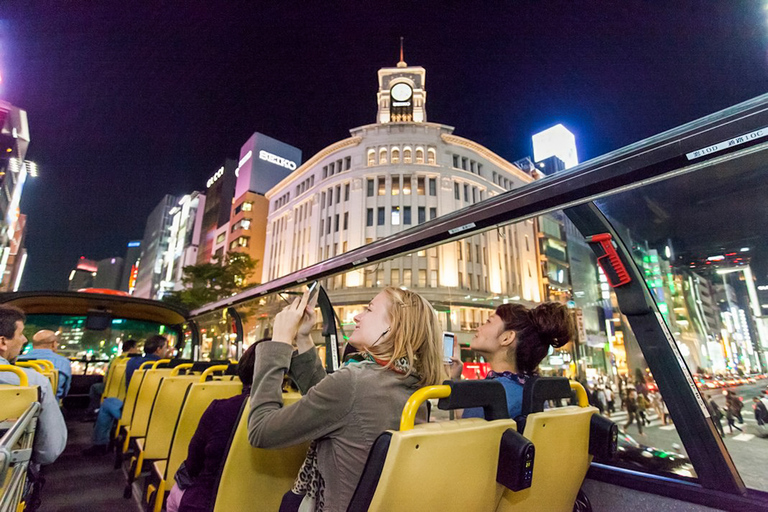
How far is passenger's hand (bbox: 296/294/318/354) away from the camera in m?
1.98

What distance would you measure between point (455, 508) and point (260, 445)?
765 millimetres

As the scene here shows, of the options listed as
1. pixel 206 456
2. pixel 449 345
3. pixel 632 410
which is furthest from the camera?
pixel 632 410

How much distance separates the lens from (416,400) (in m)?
1.19

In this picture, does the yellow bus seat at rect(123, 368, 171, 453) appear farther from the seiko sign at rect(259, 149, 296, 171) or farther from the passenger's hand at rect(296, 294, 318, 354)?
the seiko sign at rect(259, 149, 296, 171)

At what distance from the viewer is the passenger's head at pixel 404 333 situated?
1.66m

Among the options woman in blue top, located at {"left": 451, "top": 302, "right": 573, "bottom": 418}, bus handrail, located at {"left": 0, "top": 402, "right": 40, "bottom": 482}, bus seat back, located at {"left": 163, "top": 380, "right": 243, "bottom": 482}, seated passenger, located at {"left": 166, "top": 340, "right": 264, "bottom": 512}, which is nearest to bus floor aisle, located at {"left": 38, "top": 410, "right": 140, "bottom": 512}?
bus seat back, located at {"left": 163, "top": 380, "right": 243, "bottom": 482}

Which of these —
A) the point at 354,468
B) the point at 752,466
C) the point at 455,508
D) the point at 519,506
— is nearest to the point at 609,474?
the point at 752,466

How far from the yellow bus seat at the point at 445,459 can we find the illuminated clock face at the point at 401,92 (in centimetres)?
5223

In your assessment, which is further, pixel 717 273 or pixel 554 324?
pixel 717 273

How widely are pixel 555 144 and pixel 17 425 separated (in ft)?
236

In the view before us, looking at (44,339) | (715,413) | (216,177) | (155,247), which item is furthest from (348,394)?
(155,247)

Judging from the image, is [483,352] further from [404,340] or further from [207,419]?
[207,419]

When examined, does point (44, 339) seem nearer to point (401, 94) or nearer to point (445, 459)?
point (445, 459)

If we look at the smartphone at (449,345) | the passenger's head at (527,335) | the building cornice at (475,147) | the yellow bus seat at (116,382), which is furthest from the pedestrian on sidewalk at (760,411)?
the building cornice at (475,147)
